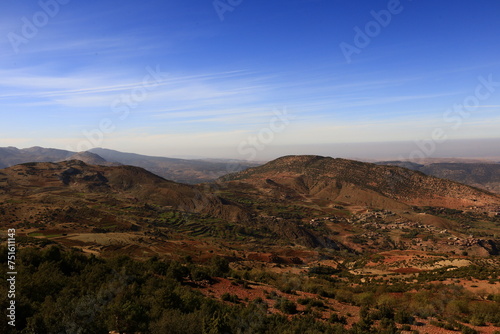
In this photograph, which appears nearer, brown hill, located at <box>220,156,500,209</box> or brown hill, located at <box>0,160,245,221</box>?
brown hill, located at <box>0,160,245,221</box>

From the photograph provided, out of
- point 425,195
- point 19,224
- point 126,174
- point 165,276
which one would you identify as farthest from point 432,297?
point 126,174

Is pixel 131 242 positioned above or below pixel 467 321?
below

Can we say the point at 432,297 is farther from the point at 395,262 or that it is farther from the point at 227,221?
the point at 227,221

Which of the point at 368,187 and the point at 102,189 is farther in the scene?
the point at 368,187

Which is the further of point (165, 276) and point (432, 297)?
point (165, 276)

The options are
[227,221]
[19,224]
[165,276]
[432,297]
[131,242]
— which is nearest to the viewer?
[432,297]

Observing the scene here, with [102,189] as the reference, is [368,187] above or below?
below

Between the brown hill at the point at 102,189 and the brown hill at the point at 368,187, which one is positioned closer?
the brown hill at the point at 102,189

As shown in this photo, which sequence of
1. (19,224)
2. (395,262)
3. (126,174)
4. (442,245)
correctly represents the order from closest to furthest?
(395,262)
(19,224)
(442,245)
(126,174)
